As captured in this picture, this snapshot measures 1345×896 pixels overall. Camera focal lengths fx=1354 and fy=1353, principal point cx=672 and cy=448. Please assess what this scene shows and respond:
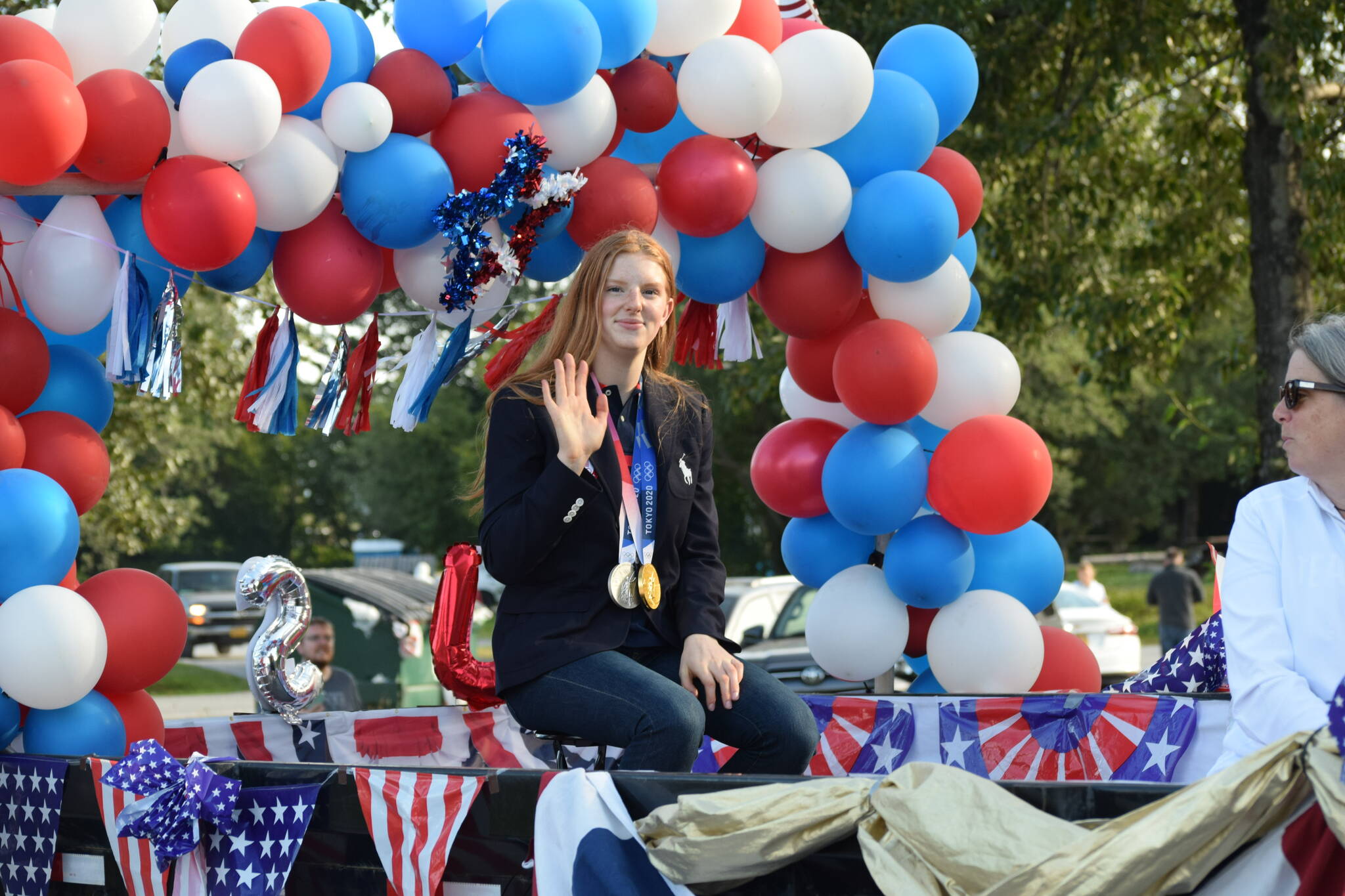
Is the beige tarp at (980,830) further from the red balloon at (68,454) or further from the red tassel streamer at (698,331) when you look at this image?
the red tassel streamer at (698,331)

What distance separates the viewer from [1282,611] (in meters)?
2.43

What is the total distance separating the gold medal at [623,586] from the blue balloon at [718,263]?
5.43ft

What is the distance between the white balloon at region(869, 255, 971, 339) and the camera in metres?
4.60

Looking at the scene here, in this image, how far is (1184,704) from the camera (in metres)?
4.01

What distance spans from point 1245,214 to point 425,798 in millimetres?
9672

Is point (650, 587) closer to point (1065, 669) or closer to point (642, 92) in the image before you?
point (642, 92)

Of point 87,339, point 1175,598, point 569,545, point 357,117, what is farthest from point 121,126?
point 1175,598

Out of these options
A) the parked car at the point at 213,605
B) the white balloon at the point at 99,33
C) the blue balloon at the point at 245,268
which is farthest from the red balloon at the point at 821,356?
the parked car at the point at 213,605

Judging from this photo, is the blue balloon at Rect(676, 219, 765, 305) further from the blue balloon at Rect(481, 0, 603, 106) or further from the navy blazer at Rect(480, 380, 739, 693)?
the navy blazer at Rect(480, 380, 739, 693)

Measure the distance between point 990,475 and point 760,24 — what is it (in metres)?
1.66

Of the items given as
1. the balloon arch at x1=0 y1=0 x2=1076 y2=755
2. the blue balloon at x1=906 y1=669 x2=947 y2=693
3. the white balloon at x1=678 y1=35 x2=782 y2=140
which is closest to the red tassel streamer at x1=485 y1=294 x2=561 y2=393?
the balloon arch at x1=0 y1=0 x2=1076 y2=755

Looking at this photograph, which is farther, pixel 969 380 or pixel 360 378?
pixel 969 380

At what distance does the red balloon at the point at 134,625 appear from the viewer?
3.77 metres

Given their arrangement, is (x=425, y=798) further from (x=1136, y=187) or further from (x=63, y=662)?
(x=1136, y=187)
